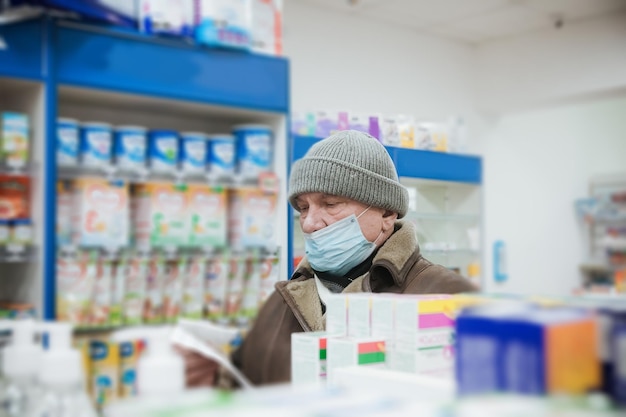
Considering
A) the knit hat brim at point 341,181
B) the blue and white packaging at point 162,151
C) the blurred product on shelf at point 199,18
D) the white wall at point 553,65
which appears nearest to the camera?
the knit hat brim at point 341,181

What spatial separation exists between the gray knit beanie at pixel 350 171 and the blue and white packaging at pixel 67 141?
1.79 m

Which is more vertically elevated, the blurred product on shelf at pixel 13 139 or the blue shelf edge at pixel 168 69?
the blue shelf edge at pixel 168 69

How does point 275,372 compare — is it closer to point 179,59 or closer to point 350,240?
point 350,240

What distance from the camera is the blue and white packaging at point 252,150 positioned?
3873 millimetres

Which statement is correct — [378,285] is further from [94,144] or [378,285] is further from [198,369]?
[94,144]

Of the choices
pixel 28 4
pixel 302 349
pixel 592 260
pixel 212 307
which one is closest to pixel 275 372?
pixel 302 349

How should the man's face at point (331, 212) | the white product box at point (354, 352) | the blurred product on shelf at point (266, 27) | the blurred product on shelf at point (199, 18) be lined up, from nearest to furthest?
the white product box at point (354, 352)
the man's face at point (331, 212)
the blurred product on shelf at point (199, 18)
the blurred product on shelf at point (266, 27)

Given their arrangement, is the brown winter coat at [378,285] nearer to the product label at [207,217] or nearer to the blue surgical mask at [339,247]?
the blue surgical mask at [339,247]

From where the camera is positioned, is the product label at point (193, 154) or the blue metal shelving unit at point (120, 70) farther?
the product label at point (193, 154)

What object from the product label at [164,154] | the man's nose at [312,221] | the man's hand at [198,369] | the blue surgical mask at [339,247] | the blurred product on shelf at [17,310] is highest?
the product label at [164,154]

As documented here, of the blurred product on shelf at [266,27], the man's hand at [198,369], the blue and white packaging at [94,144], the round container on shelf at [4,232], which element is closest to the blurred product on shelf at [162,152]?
the blue and white packaging at [94,144]

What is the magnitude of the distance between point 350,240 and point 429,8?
4441 mm

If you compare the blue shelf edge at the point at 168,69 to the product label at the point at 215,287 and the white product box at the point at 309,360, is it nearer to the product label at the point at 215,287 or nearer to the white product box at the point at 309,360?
the product label at the point at 215,287

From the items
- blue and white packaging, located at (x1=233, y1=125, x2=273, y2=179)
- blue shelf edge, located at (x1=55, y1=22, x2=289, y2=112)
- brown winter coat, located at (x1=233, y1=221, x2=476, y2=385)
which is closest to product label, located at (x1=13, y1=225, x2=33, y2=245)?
blue shelf edge, located at (x1=55, y1=22, x2=289, y2=112)
